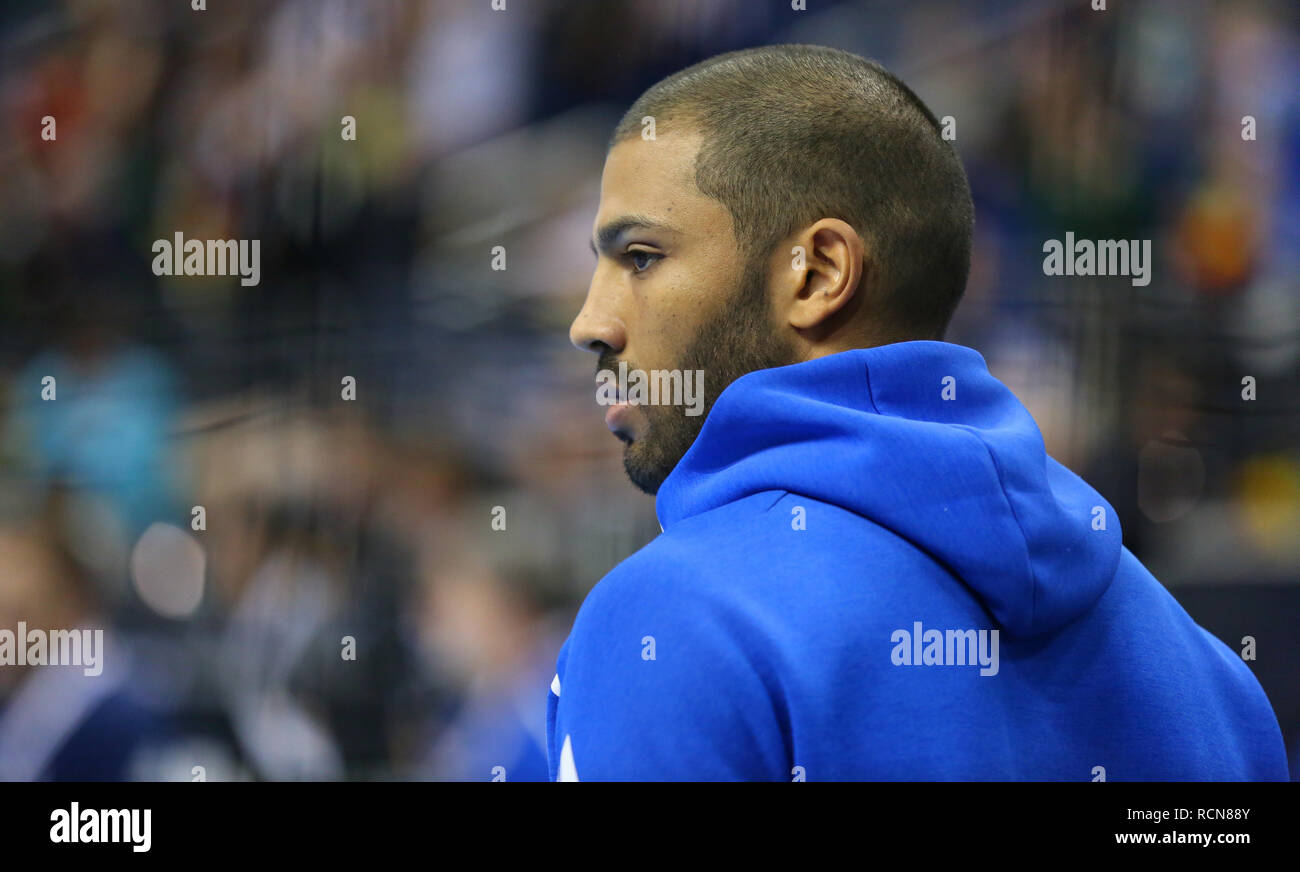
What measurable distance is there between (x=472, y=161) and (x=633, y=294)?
7.28 ft

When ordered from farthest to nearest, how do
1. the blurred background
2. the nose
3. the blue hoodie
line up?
the blurred background < the nose < the blue hoodie

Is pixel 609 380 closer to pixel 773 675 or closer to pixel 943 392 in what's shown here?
pixel 943 392

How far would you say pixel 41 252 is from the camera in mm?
3279

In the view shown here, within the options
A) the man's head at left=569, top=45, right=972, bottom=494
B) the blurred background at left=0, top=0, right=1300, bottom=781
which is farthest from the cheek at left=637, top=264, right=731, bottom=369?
the blurred background at left=0, top=0, right=1300, bottom=781

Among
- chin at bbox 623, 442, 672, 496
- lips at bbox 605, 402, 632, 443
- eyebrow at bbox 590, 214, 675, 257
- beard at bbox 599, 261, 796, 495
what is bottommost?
chin at bbox 623, 442, 672, 496

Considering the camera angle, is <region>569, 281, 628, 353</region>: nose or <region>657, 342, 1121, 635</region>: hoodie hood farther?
<region>569, 281, 628, 353</region>: nose

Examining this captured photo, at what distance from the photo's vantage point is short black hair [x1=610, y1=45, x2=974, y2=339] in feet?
3.66

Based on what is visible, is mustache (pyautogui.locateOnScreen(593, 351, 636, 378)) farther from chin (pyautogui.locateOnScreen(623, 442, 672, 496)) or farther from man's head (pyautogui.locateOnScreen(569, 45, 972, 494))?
chin (pyautogui.locateOnScreen(623, 442, 672, 496))

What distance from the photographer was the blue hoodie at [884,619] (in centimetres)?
80

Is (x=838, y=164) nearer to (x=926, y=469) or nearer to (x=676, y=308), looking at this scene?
(x=676, y=308)

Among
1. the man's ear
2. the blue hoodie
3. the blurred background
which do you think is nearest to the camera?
the blue hoodie

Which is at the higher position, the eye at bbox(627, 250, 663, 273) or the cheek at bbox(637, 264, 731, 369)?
the eye at bbox(627, 250, 663, 273)

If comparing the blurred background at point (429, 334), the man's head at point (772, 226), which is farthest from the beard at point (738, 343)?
the blurred background at point (429, 334)
